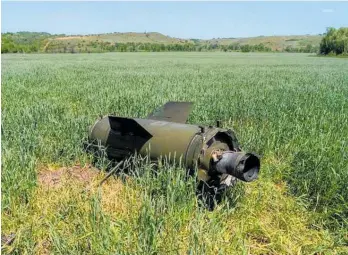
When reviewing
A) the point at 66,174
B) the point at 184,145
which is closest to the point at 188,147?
the point at 184,145

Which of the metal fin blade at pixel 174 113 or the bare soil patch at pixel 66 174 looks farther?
the metal fin blade at pixel 174 113

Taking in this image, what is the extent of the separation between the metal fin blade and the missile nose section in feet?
4.46

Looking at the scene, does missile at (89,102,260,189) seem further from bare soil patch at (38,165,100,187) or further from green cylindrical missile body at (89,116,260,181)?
bare soil patch at (38,165,100,187)

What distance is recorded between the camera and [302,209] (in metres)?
3.56

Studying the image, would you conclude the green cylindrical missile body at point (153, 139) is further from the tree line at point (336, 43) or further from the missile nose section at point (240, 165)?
the tree line at point (336, 43)

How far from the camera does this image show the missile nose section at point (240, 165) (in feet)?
10.4

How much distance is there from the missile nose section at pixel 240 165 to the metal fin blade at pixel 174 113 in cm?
136

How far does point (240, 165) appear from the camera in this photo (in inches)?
125

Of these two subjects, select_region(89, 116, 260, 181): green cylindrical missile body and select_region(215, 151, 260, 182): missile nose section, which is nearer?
select_region(215, 151, 260, 182): missile nose section

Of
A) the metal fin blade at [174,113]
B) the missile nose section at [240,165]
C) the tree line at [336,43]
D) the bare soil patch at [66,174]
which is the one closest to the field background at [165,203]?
the bare soil patch at [66,174]

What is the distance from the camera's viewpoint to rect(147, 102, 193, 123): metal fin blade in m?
4.65

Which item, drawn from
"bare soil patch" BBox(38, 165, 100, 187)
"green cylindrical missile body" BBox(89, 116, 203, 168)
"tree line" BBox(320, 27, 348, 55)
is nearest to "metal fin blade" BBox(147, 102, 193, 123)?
"green cylindrical missile body" BBox(89, 116, 203, 168)

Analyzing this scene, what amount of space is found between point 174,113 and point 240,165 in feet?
5.72

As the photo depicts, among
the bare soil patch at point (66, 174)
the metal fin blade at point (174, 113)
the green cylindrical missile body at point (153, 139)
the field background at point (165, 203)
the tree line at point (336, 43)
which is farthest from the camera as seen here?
the tree line at point (336, 43)
